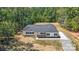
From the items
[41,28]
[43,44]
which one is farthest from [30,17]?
[43,44]

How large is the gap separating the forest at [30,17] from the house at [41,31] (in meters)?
0.05

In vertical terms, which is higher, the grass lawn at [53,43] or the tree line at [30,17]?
the tree line at [30,17]

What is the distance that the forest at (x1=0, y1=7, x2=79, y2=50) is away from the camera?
2877 mm

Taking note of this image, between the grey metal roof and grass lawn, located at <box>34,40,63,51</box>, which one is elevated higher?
the grey metal roof

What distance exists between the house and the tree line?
0.16 ft

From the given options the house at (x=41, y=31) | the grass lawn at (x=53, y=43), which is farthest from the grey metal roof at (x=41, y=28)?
the grass lawn at (x=53, y=43)

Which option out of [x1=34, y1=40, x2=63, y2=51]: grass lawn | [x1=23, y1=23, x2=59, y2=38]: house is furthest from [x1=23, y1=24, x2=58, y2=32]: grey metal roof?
[x1=34, y1=40, x2=63, y2=51]: grass lawn

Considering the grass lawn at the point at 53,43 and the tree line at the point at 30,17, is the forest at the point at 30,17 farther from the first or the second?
the grass lawn at the point at 53,43

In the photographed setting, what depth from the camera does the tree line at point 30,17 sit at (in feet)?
9.44

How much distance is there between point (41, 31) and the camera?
2902mm

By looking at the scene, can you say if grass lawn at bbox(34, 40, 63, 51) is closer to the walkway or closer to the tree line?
the walkway

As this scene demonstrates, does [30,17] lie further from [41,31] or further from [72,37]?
[72,37]

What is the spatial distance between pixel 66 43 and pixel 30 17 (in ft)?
1.41
